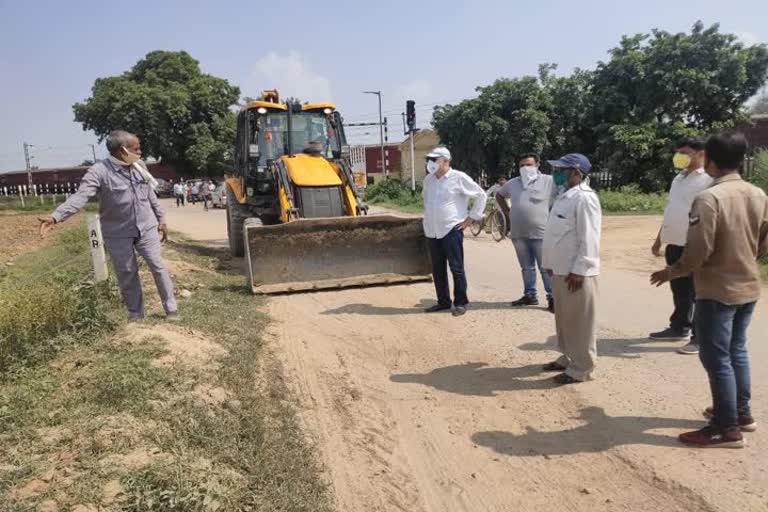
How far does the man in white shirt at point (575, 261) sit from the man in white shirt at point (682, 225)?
1160 mm

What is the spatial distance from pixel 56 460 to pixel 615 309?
570cm

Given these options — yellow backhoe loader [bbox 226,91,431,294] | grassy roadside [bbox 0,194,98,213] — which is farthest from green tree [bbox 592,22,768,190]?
grassy roadside [bbox 0,194,98,213]

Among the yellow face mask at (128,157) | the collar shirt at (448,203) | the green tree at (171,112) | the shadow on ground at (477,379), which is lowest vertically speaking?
the shadow on ground at (477,379)

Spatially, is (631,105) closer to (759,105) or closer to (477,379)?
(477,379)

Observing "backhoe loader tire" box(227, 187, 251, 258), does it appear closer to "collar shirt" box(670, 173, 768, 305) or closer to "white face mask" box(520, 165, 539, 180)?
"white face mask" box(520, 165, 539, 180)

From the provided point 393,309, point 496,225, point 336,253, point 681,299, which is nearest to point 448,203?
point 393,309

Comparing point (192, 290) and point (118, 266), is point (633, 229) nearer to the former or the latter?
point (192, 290)

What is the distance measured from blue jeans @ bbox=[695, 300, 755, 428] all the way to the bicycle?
8.91 m

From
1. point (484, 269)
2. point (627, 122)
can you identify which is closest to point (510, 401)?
point (484, 269)

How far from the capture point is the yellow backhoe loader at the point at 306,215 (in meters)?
7.76

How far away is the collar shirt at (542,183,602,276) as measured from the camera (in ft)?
14.2

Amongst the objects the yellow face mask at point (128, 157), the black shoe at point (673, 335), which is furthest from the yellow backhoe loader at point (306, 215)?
the black shoe at point (673, 335)

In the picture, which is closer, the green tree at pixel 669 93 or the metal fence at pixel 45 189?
the green tree at pixel 669 93

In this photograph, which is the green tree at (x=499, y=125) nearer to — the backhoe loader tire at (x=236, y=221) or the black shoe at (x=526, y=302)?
the backhoe loader tire at (x=236, y=221)
